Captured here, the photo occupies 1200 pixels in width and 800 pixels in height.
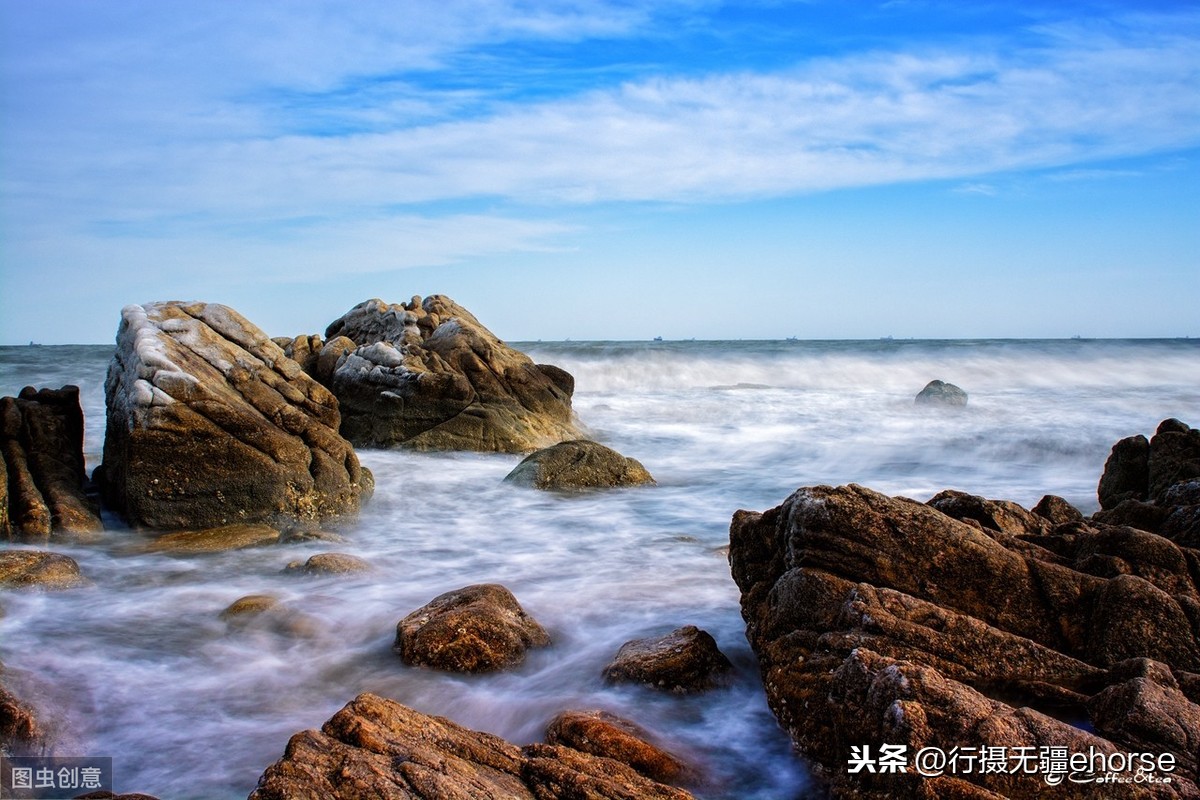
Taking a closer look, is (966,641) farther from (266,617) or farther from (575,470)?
(575,470)

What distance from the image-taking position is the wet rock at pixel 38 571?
720 cm

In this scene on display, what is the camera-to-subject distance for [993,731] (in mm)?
3566

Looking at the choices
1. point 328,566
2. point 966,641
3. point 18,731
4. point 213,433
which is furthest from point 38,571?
point 966,641

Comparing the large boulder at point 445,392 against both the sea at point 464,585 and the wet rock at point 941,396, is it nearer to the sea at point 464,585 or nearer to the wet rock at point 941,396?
the sea at point 464,585

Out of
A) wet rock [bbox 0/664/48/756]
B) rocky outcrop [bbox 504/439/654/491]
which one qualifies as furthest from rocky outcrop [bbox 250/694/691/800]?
rocky outcrop [bbox 504/439/654/491]

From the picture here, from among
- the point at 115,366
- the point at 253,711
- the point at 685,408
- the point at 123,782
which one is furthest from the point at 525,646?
the point at 685,408

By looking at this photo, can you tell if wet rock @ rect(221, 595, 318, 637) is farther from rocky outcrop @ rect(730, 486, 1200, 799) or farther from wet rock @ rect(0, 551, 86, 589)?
rocky outcrop @ rect(730, 486, 1200, 799)

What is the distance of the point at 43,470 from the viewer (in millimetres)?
9609

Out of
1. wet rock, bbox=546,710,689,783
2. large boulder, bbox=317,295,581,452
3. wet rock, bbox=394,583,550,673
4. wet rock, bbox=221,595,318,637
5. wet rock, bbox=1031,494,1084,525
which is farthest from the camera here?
large boulder, bbox=317,295,581,452

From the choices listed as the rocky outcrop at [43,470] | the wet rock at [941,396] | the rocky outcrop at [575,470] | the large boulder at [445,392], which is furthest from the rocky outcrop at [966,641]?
the wet rock at [941,396]

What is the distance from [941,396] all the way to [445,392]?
16.8 metres

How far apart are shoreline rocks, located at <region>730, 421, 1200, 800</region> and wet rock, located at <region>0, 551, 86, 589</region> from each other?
5808 millimetres

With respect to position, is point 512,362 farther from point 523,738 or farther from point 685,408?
point 523,738

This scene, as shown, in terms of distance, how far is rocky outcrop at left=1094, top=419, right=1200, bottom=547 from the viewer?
6.26 m
